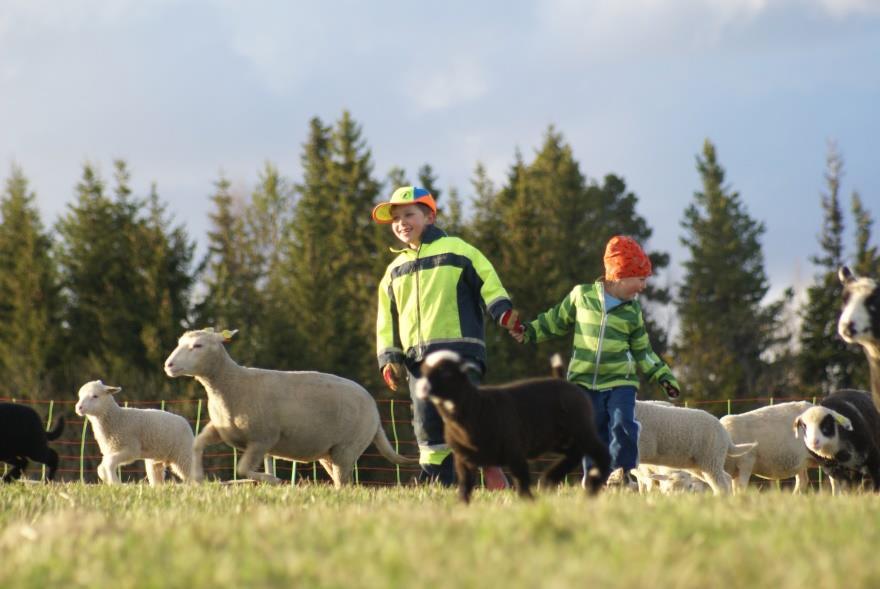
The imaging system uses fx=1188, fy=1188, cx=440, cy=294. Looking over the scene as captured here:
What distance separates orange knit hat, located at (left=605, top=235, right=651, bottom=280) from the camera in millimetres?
9016

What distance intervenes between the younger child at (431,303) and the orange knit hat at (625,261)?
0.88 m

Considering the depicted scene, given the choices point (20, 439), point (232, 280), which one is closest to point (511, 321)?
point (20, 439)

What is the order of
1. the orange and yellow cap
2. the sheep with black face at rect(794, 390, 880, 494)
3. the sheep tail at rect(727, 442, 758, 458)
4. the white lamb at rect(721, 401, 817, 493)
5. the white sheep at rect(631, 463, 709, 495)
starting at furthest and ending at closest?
the white lamb at rect(721, 401, 817, 493) → the white sheep at rect(631, 463, 709, 495) → the sheep tail at rect(727, 442, 758, 458) → the sheep with black face at rect(794, 390, 880, 494) → the orange and yellow cap

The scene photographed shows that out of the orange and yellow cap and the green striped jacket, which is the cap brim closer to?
the orange and yellow cap

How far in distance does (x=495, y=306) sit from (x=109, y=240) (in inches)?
1054

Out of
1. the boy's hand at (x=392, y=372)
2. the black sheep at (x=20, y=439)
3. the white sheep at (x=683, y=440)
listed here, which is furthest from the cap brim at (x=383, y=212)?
the black sheep at (x=20, y=439)

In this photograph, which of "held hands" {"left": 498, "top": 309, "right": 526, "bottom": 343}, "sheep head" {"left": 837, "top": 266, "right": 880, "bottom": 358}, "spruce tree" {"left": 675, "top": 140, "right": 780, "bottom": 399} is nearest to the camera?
"sheep head" {"left": 837, "top": 266, "right": 880, "bottom": 358}

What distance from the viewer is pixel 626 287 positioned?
357 inches

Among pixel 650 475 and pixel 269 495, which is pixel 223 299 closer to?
pixel 650 475

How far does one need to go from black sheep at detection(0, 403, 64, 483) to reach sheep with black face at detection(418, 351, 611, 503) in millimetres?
8210

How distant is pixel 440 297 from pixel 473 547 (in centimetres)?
502

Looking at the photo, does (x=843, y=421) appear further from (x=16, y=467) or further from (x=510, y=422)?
(x=16, y=467)

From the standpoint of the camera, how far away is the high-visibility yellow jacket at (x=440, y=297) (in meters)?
9.05

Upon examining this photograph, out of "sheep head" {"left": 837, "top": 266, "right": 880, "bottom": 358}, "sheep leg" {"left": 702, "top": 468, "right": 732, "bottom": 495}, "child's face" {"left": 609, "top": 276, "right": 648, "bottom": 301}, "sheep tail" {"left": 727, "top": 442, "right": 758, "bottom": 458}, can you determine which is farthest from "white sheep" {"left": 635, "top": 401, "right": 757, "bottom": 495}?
"sheep head" {"left": 837, "top": 266, "right": 880, "bottom": 358}
